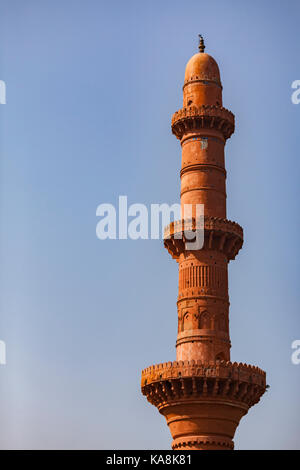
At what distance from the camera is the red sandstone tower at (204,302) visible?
39.4 metres

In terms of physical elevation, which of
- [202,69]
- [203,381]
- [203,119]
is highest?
[202,69]

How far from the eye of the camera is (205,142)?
45.0 m

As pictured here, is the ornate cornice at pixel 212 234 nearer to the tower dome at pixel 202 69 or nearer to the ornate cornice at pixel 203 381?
the ornate cornice at pixel 203 381

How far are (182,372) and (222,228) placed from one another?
7345 millimetres

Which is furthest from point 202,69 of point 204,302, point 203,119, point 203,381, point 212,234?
point 203,381

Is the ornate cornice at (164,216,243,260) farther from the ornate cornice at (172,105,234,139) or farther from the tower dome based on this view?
the tower dome

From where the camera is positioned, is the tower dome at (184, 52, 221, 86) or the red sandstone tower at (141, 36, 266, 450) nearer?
the red sandstone tower at (141, 36, 266, 450)

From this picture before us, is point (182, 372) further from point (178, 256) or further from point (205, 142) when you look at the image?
point (205, 142)

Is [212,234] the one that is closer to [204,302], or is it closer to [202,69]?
[204,302]

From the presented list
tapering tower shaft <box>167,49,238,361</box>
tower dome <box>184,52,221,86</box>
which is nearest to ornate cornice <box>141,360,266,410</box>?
tapering tower shaft <box>167,49,238,361</box>

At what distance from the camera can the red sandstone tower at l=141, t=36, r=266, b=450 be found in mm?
39375

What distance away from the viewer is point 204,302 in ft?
137

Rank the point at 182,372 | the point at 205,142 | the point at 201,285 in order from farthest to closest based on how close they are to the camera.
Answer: the point at 205,142, the point at 201,285, the point at 182,372
